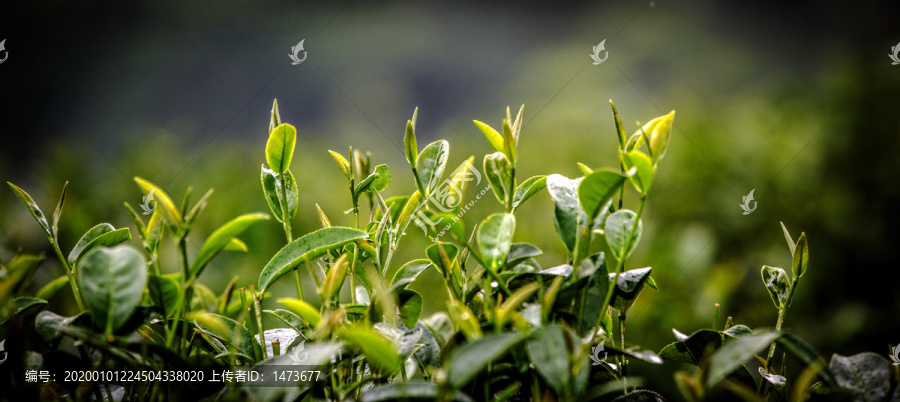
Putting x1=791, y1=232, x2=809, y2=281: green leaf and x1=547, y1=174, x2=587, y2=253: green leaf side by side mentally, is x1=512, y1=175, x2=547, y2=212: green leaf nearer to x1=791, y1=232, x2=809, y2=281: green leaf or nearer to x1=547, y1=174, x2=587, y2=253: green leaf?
x1=547, y1=174, x2=587, y2=253: green leaf

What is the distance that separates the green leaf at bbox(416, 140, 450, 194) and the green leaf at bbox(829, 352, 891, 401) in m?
0.34

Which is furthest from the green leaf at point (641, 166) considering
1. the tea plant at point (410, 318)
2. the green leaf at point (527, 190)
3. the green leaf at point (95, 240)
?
the green leaf at point (95, 240)

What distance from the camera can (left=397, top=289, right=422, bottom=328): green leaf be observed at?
0.45 meters

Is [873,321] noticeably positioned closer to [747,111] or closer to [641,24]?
[747,111]

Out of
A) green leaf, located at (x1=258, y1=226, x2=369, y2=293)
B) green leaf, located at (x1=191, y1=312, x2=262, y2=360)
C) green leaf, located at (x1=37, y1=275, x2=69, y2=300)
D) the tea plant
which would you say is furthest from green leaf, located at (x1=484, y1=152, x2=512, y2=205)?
green leaf, located at (x1=37, y1=275, x2=69, y2=300)

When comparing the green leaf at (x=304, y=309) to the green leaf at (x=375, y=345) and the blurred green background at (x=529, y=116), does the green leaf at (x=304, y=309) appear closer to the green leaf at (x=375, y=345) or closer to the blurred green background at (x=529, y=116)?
the green leaf at (x=375, y=345)

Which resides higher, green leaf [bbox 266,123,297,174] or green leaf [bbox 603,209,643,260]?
green leaf [bbox 266,123,297,174]

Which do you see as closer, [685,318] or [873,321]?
[685,318]

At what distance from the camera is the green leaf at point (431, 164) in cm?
47

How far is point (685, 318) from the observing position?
1041 mm

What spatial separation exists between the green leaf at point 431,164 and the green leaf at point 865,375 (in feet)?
1.13

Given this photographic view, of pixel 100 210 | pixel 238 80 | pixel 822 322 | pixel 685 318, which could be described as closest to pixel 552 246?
pixel 685 318

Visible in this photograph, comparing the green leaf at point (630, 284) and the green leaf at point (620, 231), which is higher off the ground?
the green leaf at point (620, 231)

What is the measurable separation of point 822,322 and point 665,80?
5.45ft
